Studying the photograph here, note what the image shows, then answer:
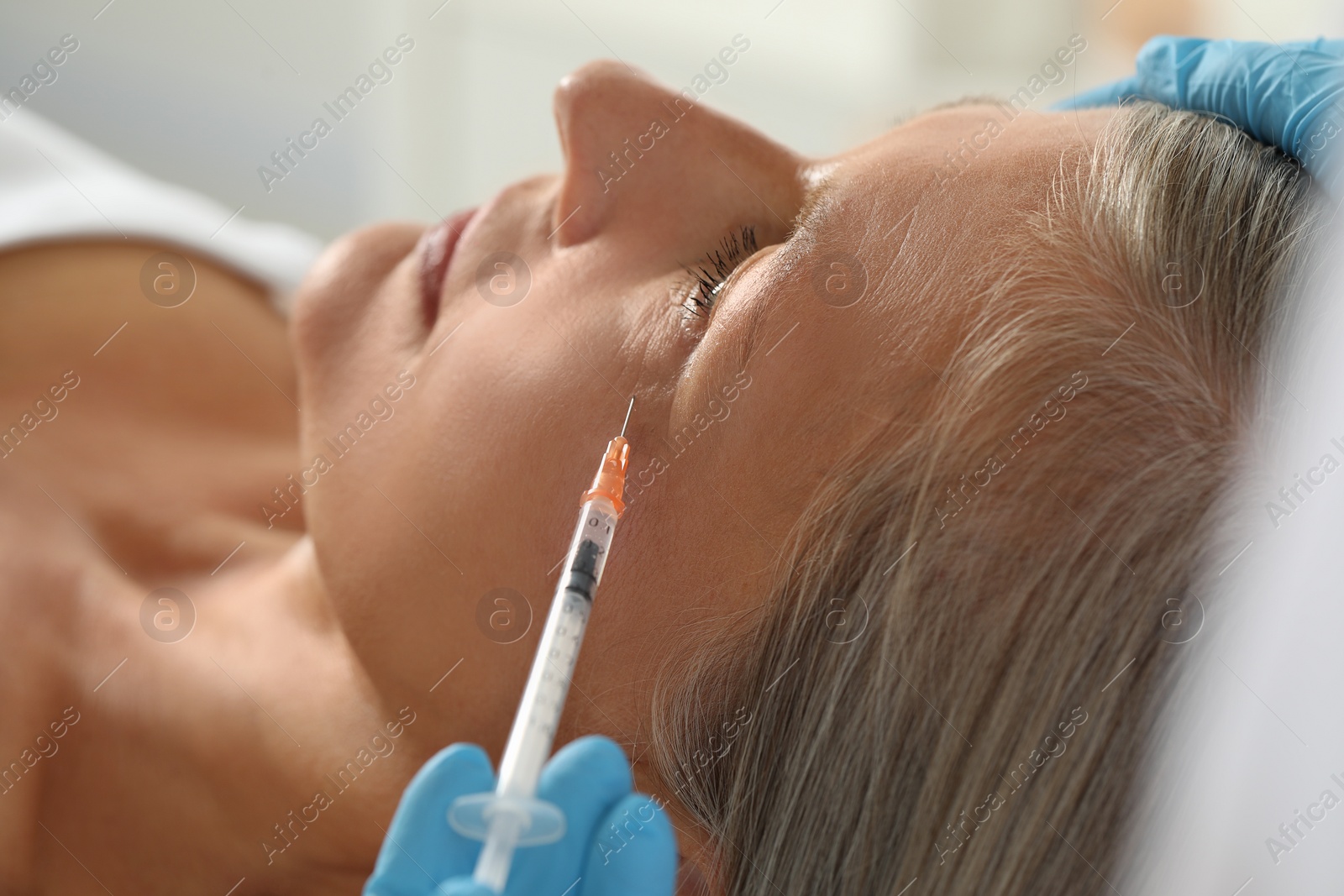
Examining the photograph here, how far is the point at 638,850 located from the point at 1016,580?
0.98 ft

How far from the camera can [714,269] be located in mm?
781

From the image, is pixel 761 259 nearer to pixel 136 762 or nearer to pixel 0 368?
pixel 136 762

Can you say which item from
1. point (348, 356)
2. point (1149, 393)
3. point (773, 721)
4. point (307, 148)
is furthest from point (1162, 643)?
point (307, 148)

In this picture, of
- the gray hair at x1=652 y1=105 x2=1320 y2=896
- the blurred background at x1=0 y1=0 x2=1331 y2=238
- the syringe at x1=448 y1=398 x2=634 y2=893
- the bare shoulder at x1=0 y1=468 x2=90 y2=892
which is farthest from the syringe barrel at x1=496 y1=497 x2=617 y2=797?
the blurred background at x1=0 y1=0 x2=1331 y2=238

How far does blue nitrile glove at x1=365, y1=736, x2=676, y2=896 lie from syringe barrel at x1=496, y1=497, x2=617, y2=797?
0.8 inches

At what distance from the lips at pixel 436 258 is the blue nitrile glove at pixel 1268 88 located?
0.67 m

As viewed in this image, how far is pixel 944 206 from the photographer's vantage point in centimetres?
72

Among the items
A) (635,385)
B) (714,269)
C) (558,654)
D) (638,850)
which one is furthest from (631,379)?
(638,850)

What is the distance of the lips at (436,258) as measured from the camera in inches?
35.4

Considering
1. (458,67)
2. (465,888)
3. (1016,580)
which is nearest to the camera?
(465,888)

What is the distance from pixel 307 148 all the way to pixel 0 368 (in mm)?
1004

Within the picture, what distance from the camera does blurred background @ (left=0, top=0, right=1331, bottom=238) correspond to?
1.91 meters

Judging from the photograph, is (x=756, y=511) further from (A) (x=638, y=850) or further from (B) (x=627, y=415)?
(A) (x=638, y=850)

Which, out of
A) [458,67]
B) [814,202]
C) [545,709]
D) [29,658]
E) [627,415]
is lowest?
[29,658]
